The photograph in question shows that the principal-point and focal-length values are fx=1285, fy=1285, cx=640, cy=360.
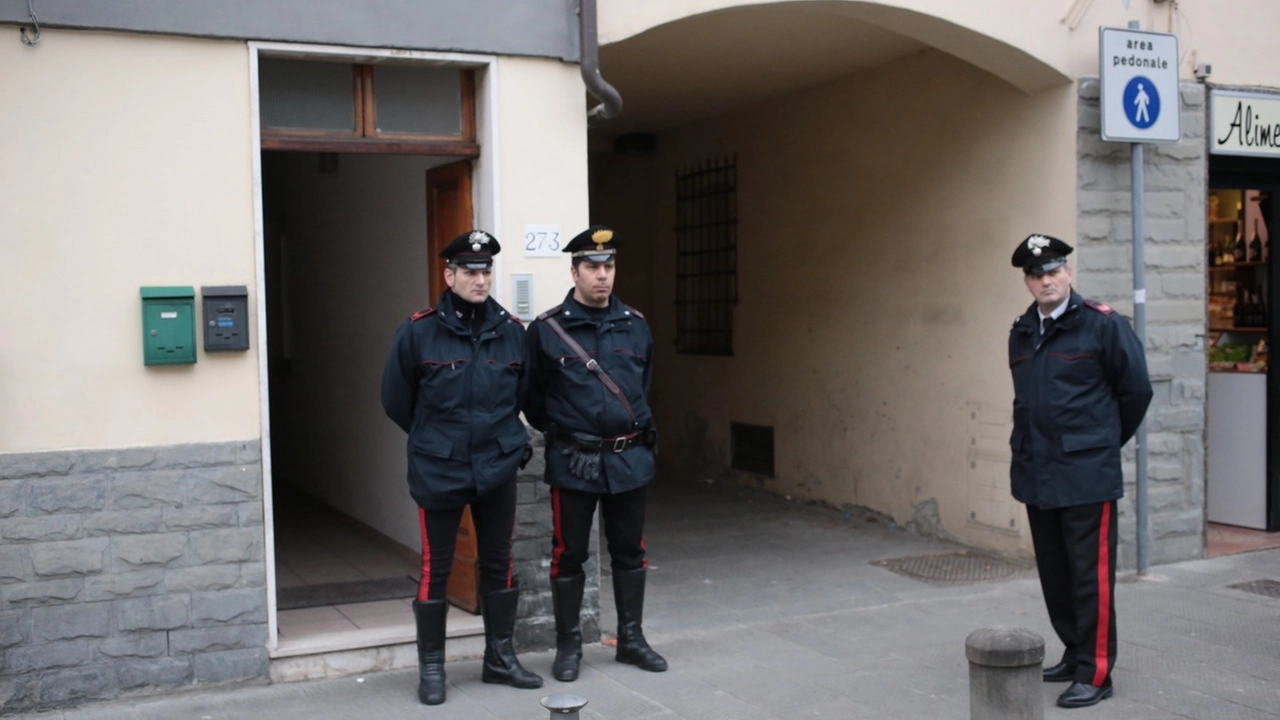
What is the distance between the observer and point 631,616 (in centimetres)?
605

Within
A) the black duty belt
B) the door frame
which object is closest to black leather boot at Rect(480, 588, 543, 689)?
the black duty belt

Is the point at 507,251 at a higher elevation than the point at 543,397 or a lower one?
higher

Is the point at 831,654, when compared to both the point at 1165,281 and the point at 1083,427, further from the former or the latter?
the point at 1165,281

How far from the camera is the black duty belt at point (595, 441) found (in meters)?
5.79

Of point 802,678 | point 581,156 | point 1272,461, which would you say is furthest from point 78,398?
point 1272,461

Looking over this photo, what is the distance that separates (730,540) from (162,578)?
4.49 meters

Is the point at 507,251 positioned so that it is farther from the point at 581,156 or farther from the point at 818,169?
the point at 818,169

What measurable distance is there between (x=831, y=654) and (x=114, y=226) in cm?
383

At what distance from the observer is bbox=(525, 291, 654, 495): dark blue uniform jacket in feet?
18.9

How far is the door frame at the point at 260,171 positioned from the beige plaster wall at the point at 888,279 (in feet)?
11.9

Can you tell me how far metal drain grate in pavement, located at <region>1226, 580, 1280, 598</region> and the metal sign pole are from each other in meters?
0.53

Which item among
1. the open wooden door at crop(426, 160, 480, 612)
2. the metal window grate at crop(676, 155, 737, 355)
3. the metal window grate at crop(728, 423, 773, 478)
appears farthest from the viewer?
the metal window grate at crop(676, 155, 737, 355)

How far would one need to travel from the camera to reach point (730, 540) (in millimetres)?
9141

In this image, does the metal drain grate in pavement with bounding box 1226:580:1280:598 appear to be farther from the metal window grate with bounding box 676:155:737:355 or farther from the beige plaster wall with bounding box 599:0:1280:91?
the metal window grate with bounding box 676:155:737:355
